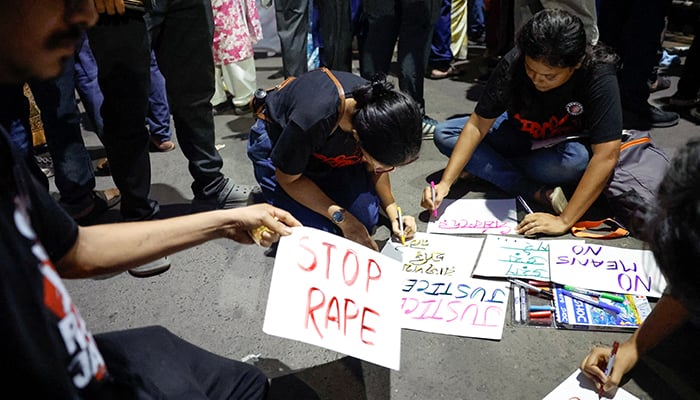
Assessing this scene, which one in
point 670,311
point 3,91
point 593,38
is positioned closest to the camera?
point 670,311

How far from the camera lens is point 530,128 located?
2.10m

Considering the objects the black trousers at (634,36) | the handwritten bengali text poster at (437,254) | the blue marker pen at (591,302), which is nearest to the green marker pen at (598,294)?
the blue marker pen at (591,302)

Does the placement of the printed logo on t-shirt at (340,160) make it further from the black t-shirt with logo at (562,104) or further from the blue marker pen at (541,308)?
the blue marker pen at (541,308)

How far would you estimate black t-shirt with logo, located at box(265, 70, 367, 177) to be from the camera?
1.59 m

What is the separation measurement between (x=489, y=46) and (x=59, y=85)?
2991 mm

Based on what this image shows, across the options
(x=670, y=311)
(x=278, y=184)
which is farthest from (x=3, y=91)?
(x=670, y=311)

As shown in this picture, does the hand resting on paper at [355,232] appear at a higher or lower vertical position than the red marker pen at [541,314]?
higher

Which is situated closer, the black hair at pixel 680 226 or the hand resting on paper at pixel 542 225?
the black hair at pixel 680 226

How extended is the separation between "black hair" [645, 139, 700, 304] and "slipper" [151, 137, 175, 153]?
2.51 metres

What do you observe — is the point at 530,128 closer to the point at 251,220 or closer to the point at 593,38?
the point at 593,38

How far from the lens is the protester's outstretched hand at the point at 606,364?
49.6 inches

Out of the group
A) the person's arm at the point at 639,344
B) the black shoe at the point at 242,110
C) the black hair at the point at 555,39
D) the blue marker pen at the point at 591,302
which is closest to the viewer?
the person's arm at the point at 639,344

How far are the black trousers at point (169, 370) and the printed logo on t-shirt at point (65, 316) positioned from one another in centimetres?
11

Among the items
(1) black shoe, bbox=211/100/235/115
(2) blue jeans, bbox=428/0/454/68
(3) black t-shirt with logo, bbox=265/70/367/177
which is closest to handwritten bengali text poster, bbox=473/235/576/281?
(3) black t-shirt with logo, bbox=265/70/367/177
